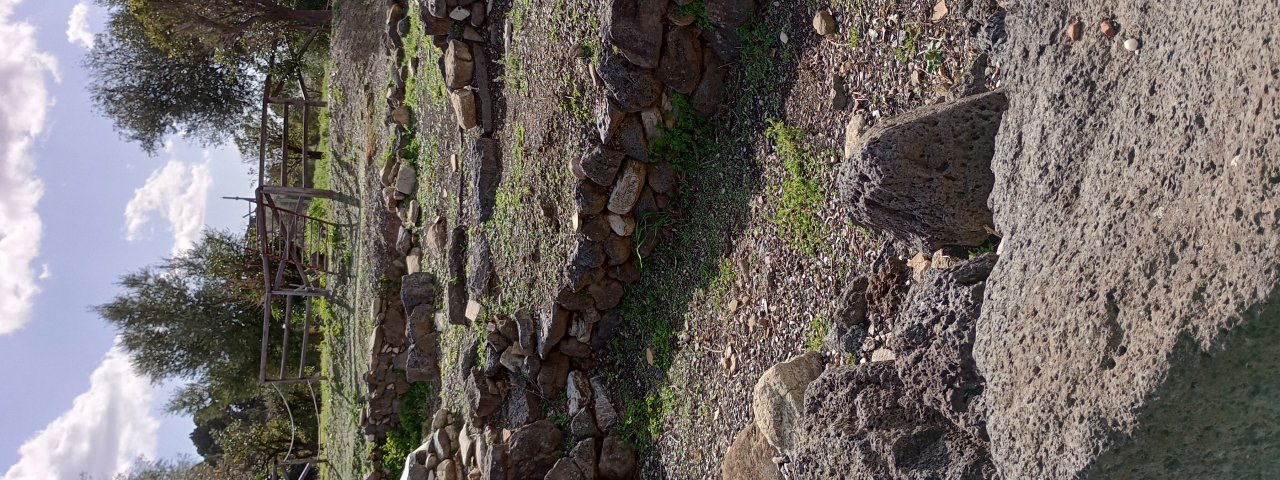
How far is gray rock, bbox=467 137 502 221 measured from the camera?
23.0 feet

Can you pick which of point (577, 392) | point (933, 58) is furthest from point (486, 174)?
point (933, 58)

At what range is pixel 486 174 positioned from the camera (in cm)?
701

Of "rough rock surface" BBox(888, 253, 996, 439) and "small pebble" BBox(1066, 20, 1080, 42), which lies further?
"rough rock surface" BBox(888, 253, 996, 439)

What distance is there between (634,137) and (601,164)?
29cm

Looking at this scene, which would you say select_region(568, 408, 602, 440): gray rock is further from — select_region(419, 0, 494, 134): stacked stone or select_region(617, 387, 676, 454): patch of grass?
select_region(419, 0, 494, 134): stacked stone

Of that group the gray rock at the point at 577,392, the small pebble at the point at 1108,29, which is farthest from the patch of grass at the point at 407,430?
the small pebble at the point at 1108,29

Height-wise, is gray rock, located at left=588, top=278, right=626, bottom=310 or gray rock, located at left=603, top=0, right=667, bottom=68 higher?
gray rock, located at left=603, top=0, right=667, bottom=68

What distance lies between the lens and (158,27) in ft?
44.8

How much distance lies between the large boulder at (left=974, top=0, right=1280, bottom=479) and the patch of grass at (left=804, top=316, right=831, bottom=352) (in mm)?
1684

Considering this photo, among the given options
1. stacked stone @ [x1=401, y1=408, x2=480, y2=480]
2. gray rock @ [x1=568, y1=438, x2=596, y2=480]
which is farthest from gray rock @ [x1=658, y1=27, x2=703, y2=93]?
stacked stone @ [x1=401, y1=408, x2=480, y2=480]

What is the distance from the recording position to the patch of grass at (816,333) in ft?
14.0

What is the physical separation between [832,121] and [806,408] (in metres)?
1.66

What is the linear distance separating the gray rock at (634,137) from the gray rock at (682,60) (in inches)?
14.0

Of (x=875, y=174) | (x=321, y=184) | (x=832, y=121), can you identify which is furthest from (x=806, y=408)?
(x=321, y=184)
